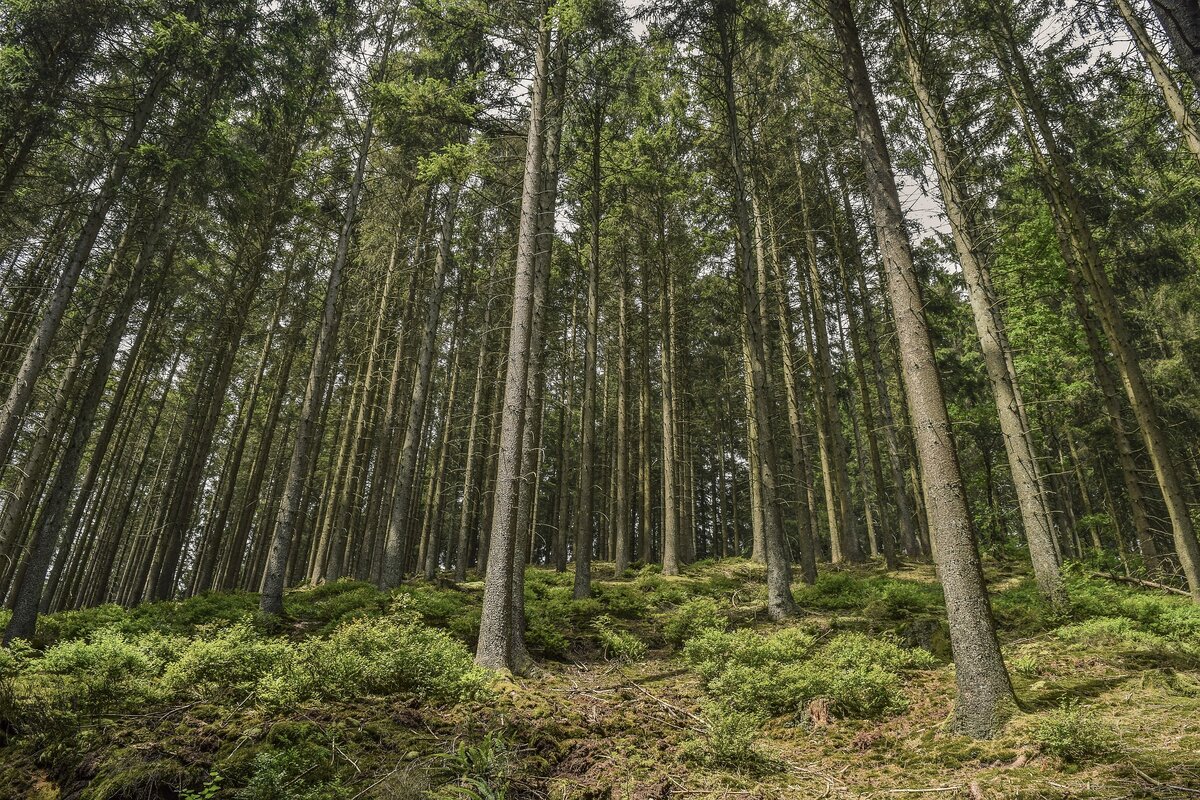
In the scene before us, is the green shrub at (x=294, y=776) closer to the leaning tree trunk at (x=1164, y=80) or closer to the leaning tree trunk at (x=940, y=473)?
the leaning tree trunk at (x=940, y=473)

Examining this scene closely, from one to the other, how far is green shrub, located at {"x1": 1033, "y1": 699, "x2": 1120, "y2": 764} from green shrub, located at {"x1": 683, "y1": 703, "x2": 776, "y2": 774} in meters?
2.15

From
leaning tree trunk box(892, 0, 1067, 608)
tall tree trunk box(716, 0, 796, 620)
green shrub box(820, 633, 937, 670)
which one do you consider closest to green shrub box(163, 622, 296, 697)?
green shrub box(820, 633, 937, 670)

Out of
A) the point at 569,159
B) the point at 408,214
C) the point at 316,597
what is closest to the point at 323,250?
the point at 408,214

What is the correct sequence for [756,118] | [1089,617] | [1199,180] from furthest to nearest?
1. [756,118]
2. [1199,180]
3. [1089,617]

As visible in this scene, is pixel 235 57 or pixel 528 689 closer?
pixel 528 689

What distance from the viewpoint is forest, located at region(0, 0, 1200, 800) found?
4828 millimetres

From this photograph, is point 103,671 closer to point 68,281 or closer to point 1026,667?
point 68,281

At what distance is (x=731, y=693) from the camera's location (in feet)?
21.5

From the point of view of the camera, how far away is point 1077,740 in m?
4.04

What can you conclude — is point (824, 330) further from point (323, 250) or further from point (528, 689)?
point (323, 250)

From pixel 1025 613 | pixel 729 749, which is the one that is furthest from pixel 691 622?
pixel 1025 613

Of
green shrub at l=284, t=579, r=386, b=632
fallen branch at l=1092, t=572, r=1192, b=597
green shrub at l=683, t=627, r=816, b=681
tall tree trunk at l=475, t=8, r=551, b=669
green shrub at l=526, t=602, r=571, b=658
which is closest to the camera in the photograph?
tall tree trunk at l=475, t=8, r=551, b=669

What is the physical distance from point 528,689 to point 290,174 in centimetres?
1516

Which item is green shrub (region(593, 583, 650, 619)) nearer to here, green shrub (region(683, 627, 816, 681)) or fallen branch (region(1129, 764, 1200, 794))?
green shrub (region(683, 627, 816, 681))
